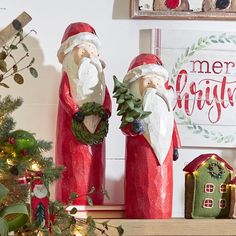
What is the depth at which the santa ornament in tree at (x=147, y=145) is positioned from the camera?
4.37ft

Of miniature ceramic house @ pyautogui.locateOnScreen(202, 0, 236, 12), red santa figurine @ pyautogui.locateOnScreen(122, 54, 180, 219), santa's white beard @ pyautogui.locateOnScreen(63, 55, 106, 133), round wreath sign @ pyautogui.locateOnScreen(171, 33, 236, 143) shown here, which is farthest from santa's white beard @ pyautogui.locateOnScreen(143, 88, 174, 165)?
miniature ceramic house @ pyautogui.locateOnScreen(202, 0, 236, 12)

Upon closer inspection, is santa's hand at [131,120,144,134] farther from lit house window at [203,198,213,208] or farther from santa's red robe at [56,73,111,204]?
lit house window at [203,198,213,208]

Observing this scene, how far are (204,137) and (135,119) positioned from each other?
0.99ft

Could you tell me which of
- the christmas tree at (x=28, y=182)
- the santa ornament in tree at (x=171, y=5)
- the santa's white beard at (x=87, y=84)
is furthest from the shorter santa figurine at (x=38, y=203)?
the santa ornament in tree at (x=171, y=5)

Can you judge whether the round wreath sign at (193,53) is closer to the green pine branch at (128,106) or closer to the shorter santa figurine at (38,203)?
the green pine branch at (128,106)

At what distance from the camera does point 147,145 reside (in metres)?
1.35

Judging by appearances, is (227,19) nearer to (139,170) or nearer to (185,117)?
(185,117)

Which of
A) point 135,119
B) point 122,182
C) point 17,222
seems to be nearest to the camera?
point 17,222

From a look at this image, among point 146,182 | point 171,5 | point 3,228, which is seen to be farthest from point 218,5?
point 3,228

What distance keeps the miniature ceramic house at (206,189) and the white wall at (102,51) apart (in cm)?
17

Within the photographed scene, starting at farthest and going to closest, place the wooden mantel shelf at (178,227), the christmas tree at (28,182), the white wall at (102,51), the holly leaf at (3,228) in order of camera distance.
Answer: the white wall at (102,51) → the wooden mantel shelf at (178,227) → the christmas tree at (28,182) → the holly leaf at (3,228)

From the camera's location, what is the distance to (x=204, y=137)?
5.15ft

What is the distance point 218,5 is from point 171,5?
12 centimetres

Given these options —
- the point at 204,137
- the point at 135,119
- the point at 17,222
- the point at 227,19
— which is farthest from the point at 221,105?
the point at 17,222
